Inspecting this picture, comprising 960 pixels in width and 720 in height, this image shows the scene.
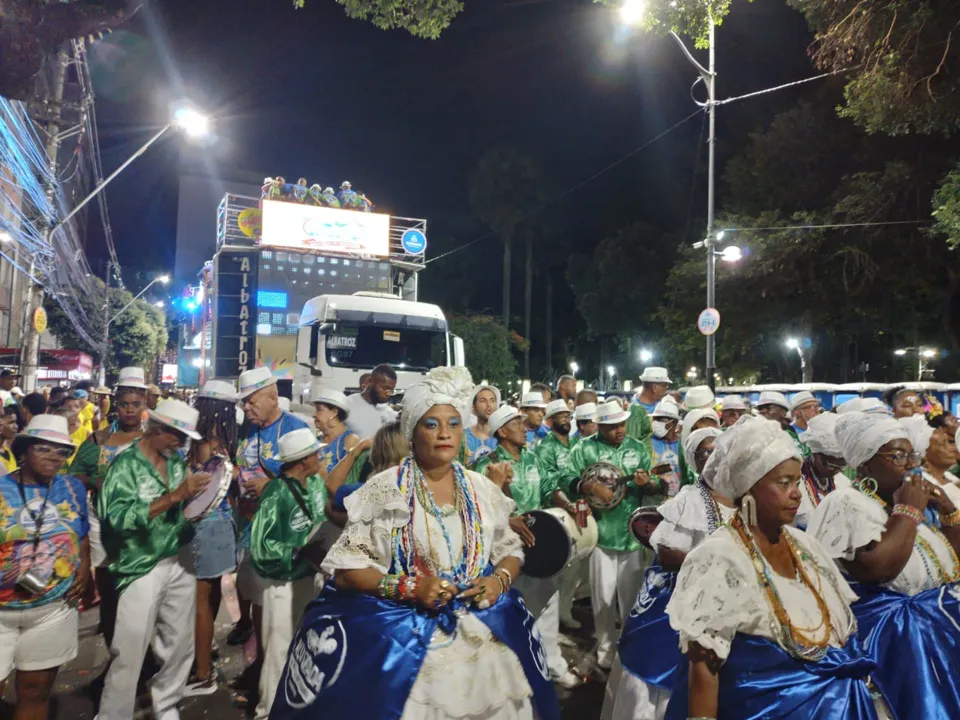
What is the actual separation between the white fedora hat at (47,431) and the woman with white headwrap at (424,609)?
1.99 m

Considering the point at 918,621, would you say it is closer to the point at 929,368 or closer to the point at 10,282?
the point at 929,368

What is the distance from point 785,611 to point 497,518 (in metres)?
1.20

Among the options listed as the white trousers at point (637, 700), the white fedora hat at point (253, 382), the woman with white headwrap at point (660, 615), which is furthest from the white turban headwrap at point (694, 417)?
the white fedora hat at point (253, 382)

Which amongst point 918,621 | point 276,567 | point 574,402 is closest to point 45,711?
point 276,567

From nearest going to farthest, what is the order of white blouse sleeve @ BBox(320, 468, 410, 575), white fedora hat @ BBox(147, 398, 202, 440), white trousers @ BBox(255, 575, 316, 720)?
white blouse sleeve @ BBox(320, 468, 410, 575) → white fedora hat @ BBox(147, 398, 202, 440) → white trousers @ BBox(255, 575, 316, 720)

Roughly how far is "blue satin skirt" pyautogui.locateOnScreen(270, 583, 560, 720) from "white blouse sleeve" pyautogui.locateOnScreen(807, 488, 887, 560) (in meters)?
1.34

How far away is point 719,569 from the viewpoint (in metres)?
2.35

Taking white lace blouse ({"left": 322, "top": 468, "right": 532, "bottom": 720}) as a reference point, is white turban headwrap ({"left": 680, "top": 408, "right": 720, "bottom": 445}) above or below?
above

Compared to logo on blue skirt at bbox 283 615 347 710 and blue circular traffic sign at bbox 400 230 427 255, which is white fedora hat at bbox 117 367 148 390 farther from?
blue circular traffic sign at bbox 400 230 427 255

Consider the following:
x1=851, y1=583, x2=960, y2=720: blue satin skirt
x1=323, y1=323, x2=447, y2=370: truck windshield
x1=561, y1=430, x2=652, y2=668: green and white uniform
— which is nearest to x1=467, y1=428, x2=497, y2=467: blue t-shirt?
x1=561, y1=430, x2=652, y2=668: green and white uniform

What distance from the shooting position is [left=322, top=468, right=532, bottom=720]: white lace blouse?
8.34 ft

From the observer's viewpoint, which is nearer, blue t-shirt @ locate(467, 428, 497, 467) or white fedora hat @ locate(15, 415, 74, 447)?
white fedora hat @ locate(15, 415, 74, 447)

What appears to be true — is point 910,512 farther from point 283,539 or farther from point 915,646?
point 283,539

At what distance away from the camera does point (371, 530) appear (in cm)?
278
